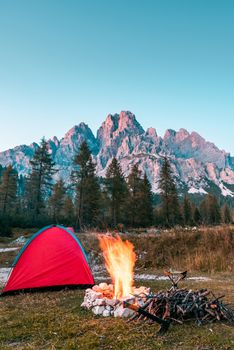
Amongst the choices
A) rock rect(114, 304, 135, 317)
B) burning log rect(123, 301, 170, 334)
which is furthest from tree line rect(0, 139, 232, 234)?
burning log rect(123, 301, 170, 334)

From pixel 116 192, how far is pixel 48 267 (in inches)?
1796

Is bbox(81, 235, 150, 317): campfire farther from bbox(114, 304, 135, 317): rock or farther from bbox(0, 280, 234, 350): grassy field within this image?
bbox(0, 280, 234, 350): grassy field

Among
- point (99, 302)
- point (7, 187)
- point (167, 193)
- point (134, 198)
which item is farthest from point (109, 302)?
point (7, 187)

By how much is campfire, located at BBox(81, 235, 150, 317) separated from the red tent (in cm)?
182

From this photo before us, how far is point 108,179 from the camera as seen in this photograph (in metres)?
56.3

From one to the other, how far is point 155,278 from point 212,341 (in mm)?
8138

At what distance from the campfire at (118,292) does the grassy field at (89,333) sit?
26 cm

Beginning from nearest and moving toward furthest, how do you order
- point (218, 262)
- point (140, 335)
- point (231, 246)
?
1. point (140, 335)
2. point (218, 262)
3. point (231, 246)

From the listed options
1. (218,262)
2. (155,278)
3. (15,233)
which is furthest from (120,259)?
(15,233)

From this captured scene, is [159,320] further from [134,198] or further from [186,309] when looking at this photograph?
[134,198]

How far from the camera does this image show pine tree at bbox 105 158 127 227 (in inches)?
2188

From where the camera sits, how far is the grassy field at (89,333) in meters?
5.04

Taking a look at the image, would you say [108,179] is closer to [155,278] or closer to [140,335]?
[155,278]

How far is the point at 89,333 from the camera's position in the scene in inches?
222
